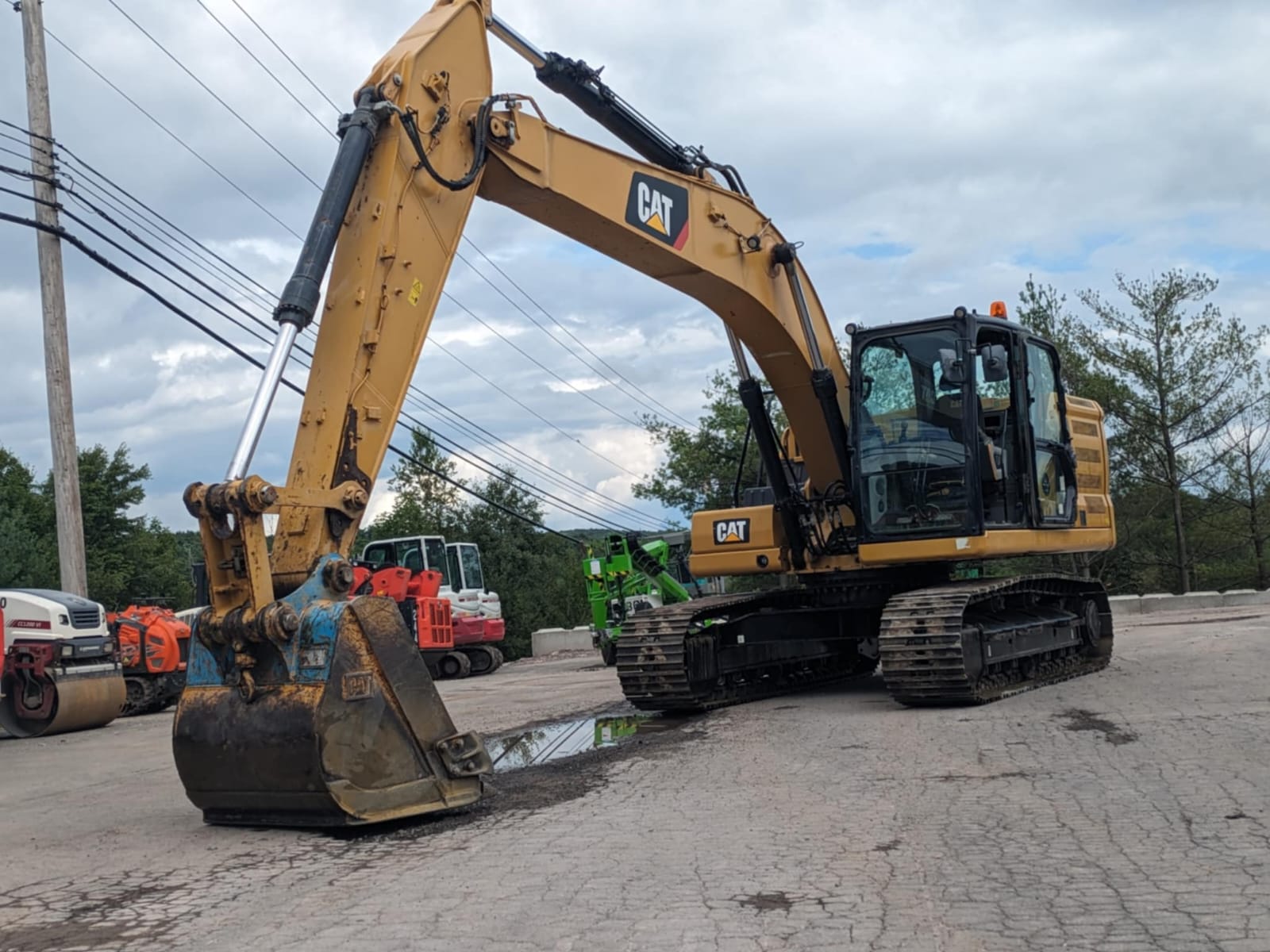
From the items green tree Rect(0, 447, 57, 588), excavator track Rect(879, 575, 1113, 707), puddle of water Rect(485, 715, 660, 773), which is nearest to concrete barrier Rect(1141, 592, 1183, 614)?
excavator track Rect(879, 575, 1113, 707)

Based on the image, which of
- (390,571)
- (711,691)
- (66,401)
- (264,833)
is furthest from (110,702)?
(264,833)

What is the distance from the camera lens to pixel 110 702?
49.5 feet

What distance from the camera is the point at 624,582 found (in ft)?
74.0

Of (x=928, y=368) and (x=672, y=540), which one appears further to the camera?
(x=672, y=540)

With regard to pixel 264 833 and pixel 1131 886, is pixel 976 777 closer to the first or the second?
pixel 1131 886

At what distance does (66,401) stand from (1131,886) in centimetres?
1621

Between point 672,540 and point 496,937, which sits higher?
point 672,540

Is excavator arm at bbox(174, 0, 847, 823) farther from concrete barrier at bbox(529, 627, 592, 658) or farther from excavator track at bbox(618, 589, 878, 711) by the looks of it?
concrete barrier at bbox(529, 627, 592, 658)

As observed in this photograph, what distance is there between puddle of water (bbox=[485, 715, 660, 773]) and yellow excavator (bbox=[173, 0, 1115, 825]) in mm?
414

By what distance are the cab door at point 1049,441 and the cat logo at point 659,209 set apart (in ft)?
11.6

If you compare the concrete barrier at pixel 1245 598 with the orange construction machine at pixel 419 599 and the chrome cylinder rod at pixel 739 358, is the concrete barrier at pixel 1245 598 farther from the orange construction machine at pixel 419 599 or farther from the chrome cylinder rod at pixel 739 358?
the chrome cylinder rod at pixel 739 358

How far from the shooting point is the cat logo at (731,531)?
1204 cm

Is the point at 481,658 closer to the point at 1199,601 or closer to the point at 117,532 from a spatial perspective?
the point at 1199,601

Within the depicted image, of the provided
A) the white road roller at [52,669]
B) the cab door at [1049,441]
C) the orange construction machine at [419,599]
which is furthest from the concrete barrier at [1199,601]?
the white road roller at [52,669]
